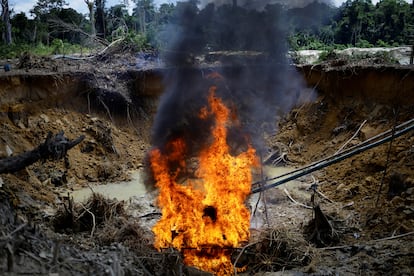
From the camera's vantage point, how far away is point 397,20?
81.8 feet

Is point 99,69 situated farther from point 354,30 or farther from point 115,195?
point 354,30

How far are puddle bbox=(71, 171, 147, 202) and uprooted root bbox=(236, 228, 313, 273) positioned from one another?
555 centimetres

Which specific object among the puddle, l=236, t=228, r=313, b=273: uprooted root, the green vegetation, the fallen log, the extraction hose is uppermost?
the green vegetation

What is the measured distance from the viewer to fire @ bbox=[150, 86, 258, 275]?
24.6ft

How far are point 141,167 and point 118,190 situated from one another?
240 cm

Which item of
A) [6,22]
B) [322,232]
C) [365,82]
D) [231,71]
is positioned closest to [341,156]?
[322,232]

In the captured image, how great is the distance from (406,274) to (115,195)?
8583 mm

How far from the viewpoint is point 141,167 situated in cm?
1482

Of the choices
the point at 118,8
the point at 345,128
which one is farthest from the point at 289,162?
the point at 118,8

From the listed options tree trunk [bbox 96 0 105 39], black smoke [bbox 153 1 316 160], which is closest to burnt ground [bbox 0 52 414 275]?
black smoke [bbox 153 1 316 160]

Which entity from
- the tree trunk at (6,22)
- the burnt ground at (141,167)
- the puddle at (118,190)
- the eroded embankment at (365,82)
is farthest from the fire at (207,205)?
the tree trunk at (6,22)

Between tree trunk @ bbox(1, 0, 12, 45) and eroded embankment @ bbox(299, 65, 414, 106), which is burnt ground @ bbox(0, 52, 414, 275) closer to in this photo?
eroded embankment @ bbox(299, 65, 414, 106)

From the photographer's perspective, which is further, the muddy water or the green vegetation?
the green vegetation

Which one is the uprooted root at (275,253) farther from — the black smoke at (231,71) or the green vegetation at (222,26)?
the green vegetation at (222,26)
